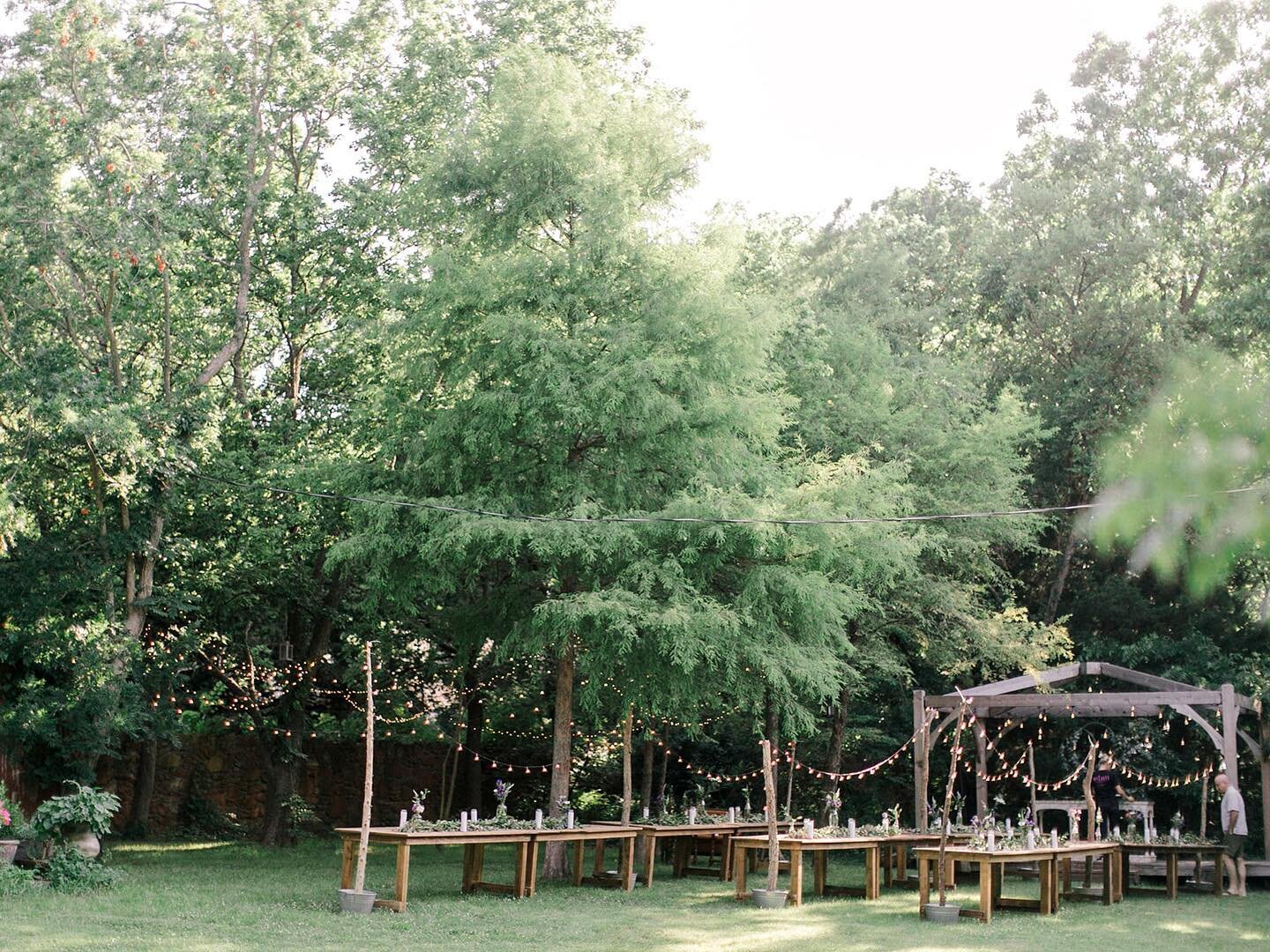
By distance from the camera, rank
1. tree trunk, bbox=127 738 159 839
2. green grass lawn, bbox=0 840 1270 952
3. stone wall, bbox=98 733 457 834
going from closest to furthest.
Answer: green grass lawn, bbox=0 840 1270 952
tree trunk, bbox=127 738 159 839
stone wall, bbox=98 733 457 834

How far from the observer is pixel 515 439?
1483 centimetres

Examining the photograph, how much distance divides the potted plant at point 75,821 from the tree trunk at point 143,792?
7384mm

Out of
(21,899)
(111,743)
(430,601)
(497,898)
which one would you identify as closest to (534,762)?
(430,601)

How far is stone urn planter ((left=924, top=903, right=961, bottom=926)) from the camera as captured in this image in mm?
10969

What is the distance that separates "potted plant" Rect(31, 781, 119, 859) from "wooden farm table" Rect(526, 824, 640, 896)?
164 inches

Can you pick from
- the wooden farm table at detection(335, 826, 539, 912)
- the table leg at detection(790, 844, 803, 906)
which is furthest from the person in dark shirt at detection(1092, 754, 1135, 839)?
the wooden farm table at detection(335, 826, 539, 912)

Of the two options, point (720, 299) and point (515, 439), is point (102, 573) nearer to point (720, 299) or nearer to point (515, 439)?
point (515, 439)

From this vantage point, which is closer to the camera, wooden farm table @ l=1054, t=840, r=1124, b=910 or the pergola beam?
wooden farm table @ l=1054, t=840, r=1124, b=910

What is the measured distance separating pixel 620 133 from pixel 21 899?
32.8ft

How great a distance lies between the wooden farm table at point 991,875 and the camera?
11.1m

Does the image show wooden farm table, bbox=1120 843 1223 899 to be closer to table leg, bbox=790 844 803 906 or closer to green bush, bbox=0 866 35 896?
table leg, bbox=790 844 803 906

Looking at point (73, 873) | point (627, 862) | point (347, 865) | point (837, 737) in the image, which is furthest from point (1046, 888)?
point (73, 873)

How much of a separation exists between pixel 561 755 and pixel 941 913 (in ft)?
16.0

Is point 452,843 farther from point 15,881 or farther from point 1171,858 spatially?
point 1171,858
